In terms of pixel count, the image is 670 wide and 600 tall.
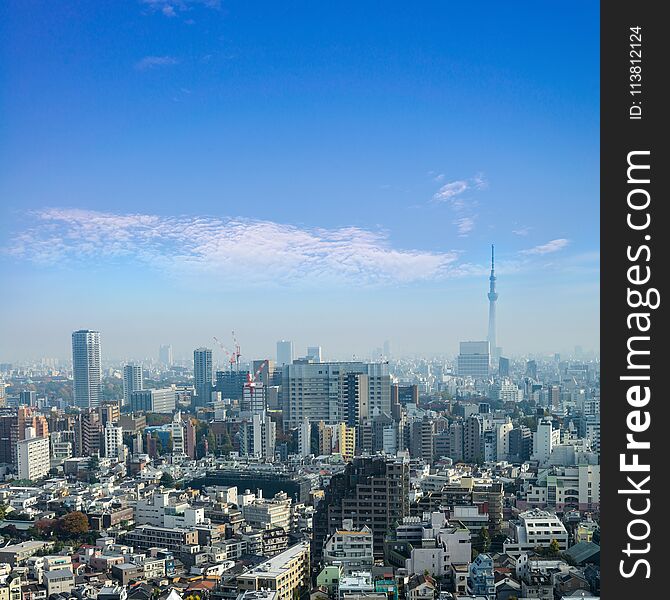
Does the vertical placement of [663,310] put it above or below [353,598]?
above

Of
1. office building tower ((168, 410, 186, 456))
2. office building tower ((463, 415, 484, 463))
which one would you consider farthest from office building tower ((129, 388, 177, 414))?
office building tower ((463, 415, 484, 463))

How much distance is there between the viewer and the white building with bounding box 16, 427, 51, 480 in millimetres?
8484

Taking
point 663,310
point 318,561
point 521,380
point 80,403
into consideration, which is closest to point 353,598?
point 318,561

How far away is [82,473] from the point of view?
8375mm

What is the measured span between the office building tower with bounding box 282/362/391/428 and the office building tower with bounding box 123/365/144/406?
3.26 metres

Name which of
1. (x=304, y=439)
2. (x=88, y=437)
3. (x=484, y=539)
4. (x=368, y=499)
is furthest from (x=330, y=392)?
(x=484, y=539)

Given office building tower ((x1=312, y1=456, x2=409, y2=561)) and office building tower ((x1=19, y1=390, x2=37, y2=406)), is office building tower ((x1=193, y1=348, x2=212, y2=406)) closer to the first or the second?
office building tower ((x1=19, y1=390, x2=37, y2=406))

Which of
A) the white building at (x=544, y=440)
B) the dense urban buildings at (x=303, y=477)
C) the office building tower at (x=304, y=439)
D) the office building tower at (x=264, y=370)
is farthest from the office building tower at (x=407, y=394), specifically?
the white building at (x=544, y=440)

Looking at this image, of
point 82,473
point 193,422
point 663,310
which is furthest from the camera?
point 193,422

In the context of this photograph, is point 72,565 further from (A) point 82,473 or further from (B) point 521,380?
(B) point 521,380

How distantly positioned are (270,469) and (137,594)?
4.02m

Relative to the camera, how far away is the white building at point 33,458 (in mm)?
8484

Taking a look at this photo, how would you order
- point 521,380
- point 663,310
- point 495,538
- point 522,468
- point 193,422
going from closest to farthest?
point 663,310 < point 495,538 < point 522,468 < point 193,422 < point 521,380

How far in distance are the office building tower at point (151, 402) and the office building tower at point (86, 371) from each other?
84 cm
